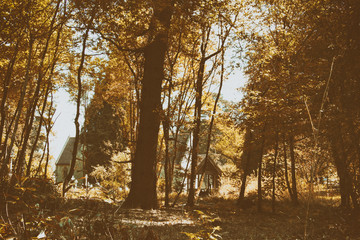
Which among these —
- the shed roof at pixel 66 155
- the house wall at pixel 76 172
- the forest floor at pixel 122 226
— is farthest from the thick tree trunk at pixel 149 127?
the shed roof at pixel 66 155

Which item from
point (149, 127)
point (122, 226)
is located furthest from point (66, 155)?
point (122, 226)

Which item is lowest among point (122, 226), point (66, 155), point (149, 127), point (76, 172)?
point (122, 226)

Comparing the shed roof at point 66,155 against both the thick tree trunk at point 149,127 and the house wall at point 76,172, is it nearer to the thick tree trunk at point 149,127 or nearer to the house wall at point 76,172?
the house wall at point 76,172

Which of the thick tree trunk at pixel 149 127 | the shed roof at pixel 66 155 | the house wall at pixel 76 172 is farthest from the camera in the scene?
the shed roof at pixel 66 155

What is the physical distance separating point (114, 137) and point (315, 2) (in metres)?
22.5

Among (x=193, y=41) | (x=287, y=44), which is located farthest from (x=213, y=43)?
(x=287, y=44)

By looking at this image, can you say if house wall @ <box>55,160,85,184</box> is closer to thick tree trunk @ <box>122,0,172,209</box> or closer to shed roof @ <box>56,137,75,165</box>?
→ shed roof @ <box>56,137,75,165</box>

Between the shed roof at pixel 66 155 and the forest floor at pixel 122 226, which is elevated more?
the shed roof at pixel 66 155

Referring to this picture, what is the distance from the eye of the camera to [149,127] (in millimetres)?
7988

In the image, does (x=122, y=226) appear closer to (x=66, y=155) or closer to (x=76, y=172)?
(x=76, y=172)

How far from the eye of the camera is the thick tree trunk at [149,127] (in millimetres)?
7523

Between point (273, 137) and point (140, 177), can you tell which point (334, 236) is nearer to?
point (273, 137)

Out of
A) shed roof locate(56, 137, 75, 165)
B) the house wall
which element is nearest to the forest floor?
the house wall

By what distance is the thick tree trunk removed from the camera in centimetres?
752
